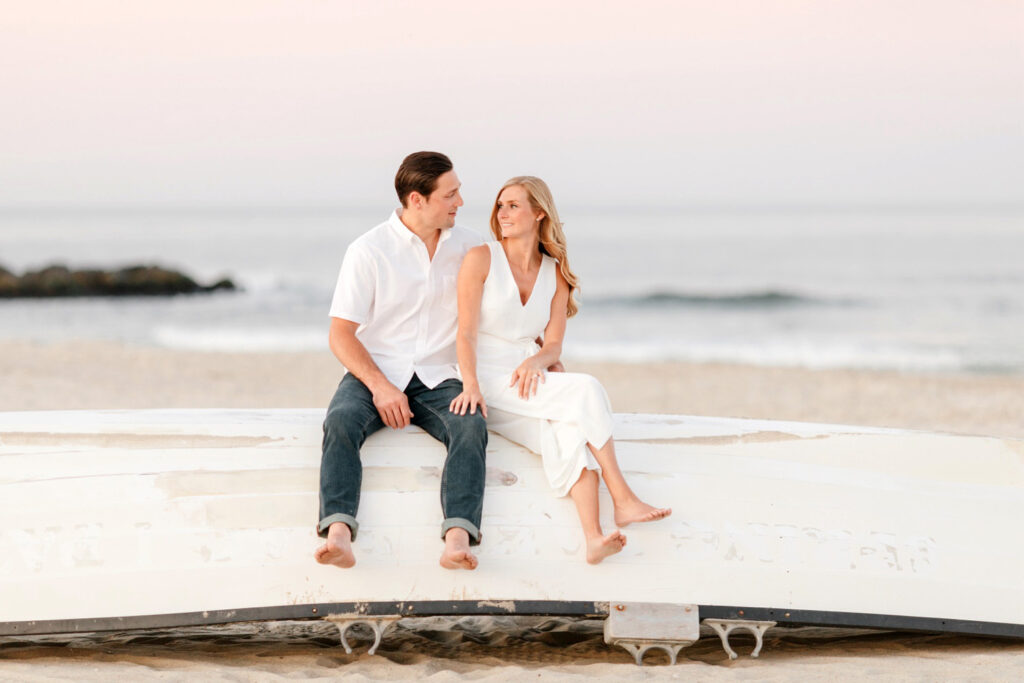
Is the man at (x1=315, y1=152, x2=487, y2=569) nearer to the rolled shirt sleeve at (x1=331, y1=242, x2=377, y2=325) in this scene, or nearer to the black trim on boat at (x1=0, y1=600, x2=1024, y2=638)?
the rolled shirt sleeve at (x1=331, y1=242, x2=377, y2=325)

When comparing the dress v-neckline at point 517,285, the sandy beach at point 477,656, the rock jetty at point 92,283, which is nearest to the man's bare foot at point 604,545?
the sandy beach at point 477,656

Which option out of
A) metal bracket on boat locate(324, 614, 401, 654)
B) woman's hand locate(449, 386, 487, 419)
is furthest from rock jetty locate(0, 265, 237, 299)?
metal bracket on boat locate(324, 614, 401, 654)

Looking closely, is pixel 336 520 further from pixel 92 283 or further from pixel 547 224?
pixel 92 283

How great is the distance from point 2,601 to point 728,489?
2.51m

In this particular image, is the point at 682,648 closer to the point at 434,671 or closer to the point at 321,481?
the point at 434,671

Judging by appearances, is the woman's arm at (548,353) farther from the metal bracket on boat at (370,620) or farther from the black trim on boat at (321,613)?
the metal bracket on boat at (370,620)

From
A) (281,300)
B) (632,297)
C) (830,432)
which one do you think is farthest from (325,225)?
(830,432)

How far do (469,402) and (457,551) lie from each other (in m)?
0.56

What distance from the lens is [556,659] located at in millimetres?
3514

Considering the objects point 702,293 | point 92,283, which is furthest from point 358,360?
point 92,283

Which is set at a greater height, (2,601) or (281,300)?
(281,300)

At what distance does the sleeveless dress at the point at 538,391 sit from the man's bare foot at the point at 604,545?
23cm

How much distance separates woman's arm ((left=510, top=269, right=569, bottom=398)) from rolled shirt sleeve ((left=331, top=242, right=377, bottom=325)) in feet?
2.02

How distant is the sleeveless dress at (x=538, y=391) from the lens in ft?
11.1
